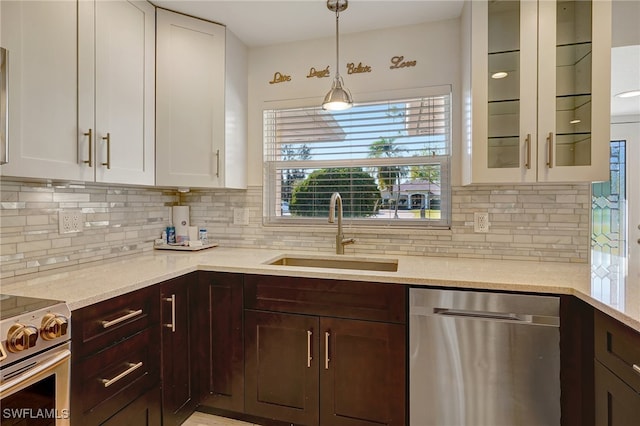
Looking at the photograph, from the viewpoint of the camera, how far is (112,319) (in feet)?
4.58

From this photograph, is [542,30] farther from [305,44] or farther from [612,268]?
[305,44]

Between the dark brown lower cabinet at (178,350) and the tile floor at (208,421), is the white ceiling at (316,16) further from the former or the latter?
the tile floor at (208,421)

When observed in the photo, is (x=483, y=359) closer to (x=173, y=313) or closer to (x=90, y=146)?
(x=173, y=313)

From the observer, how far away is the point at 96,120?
5.44 ft

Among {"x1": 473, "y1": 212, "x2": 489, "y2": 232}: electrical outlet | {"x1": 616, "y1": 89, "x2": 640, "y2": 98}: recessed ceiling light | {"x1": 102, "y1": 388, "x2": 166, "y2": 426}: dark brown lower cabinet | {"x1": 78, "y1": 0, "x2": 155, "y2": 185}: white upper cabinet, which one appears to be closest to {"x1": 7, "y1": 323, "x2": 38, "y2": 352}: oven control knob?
{"x1": 102, "y1": 388, "x2": 166, "y2": 426}: dark brown lower cabinet

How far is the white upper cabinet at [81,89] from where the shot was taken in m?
1.35

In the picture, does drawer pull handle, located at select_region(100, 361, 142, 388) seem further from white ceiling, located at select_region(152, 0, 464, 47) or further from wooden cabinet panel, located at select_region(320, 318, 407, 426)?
white ceiling, located at select_region(152, 0, 464, 47)

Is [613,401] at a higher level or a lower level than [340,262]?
lower

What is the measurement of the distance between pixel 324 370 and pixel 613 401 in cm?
112

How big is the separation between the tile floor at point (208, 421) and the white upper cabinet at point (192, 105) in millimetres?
1313

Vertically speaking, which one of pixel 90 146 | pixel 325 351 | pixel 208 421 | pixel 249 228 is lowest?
pixel 208 421

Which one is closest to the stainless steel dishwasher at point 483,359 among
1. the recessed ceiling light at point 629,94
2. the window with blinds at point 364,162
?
the window with blinds at point 364,162

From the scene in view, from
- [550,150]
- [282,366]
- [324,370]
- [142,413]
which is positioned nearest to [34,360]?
[142,413]

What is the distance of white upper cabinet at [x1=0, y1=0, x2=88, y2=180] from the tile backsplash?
0.98 feet
